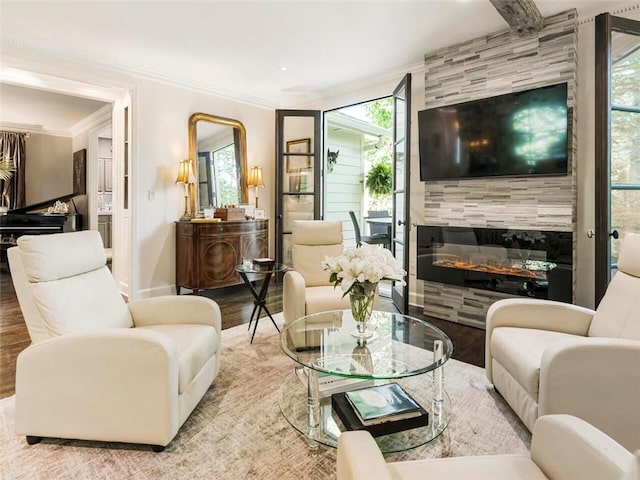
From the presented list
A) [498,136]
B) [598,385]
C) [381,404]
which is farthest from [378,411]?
[498,136]

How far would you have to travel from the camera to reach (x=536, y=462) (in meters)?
1.02

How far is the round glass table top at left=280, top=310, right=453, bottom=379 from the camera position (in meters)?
1.59

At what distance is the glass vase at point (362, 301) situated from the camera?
186 centimetres

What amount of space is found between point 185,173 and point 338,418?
11.5ft

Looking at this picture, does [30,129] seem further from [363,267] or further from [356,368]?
[356,368]

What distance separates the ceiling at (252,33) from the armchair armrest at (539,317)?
91.9 inches

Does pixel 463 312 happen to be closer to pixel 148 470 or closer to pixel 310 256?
pixel 310 256

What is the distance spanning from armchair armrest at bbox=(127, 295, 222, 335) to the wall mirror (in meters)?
2.47

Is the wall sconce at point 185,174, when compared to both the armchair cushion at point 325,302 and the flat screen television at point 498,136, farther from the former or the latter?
the flat screen television at point 498,136

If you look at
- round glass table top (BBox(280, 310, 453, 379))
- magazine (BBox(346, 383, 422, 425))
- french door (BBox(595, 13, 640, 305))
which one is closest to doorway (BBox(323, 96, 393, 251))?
french door (BBox(595, 13, 640, 305))

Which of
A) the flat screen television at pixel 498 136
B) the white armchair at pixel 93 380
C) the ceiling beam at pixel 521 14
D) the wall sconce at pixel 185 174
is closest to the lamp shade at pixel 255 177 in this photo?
the wall sconce at pixel 185 174

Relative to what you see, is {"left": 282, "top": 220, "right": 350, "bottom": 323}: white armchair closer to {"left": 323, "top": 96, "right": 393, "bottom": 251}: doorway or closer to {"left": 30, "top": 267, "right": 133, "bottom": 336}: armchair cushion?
{"left": 30, "top": 267, "right": 133, "bottom": 336}: armchair cushion

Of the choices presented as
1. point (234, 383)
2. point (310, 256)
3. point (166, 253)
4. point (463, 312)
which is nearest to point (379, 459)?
point (234, 383)

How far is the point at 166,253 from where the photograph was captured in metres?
4.39
